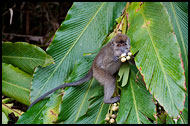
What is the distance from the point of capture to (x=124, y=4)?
2.93 meters

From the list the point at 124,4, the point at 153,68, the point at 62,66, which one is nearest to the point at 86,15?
the point at 124,4

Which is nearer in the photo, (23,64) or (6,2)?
(23,64)

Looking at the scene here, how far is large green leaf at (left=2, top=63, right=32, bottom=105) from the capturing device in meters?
3.29

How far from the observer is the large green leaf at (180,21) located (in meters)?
2.53

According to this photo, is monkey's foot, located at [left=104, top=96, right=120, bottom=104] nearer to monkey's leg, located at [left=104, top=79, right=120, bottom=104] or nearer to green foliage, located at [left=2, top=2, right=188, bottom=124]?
monkey's leg, located at [left=104, top=79, right=120, bottom=104]

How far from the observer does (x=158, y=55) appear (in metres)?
2.19

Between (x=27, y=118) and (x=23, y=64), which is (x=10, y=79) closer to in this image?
(x=23, y=64)

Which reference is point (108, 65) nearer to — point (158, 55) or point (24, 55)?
point (158, 55)

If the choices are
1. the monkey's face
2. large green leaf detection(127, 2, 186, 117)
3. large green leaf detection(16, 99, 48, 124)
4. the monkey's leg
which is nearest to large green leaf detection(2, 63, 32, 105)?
large green leaf detection(16, 99, 48, 124)

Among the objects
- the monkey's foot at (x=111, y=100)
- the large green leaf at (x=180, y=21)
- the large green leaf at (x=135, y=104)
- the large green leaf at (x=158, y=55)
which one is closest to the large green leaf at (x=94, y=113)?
the monkey's foot at (x=111, y=100)

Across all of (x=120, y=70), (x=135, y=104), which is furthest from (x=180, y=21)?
(x=135, y=104)

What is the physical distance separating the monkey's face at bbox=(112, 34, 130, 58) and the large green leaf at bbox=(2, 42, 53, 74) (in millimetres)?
760

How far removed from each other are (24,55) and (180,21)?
6.08ft

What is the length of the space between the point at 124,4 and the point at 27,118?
1.64m
